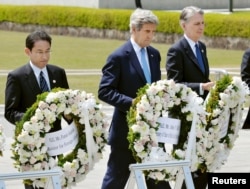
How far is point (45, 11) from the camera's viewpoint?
37.5 meters

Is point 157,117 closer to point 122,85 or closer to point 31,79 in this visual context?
point 122,85

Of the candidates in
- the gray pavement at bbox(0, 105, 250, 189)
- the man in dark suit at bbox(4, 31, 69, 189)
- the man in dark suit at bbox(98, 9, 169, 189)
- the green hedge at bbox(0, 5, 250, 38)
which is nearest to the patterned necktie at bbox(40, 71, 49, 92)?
the man in dark suit at bbox(4, 31, 69, 189)

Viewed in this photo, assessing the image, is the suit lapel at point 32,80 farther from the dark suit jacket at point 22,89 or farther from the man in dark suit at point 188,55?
the man in dark suit at point 188,55

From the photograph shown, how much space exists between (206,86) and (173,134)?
3.22ft

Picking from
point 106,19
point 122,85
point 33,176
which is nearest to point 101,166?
point 122,85

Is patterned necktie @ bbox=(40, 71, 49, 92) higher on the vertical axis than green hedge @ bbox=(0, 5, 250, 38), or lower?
higher

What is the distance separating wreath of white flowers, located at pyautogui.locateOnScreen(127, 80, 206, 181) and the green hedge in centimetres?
2216

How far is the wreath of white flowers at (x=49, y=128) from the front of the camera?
7.39m

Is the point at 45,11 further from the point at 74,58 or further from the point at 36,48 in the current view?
the point at 36,48

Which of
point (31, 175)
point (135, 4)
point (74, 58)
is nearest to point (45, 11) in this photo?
point (135, 4)

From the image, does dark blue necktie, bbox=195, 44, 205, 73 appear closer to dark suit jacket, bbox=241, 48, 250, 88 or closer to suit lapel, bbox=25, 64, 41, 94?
dark suit jacket, bbox=241, 48, 250, 88

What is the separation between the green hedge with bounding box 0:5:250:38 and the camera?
101 ft

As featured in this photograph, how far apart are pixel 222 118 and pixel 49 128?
183cm

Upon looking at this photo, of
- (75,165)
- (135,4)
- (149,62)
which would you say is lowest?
(135,4)
